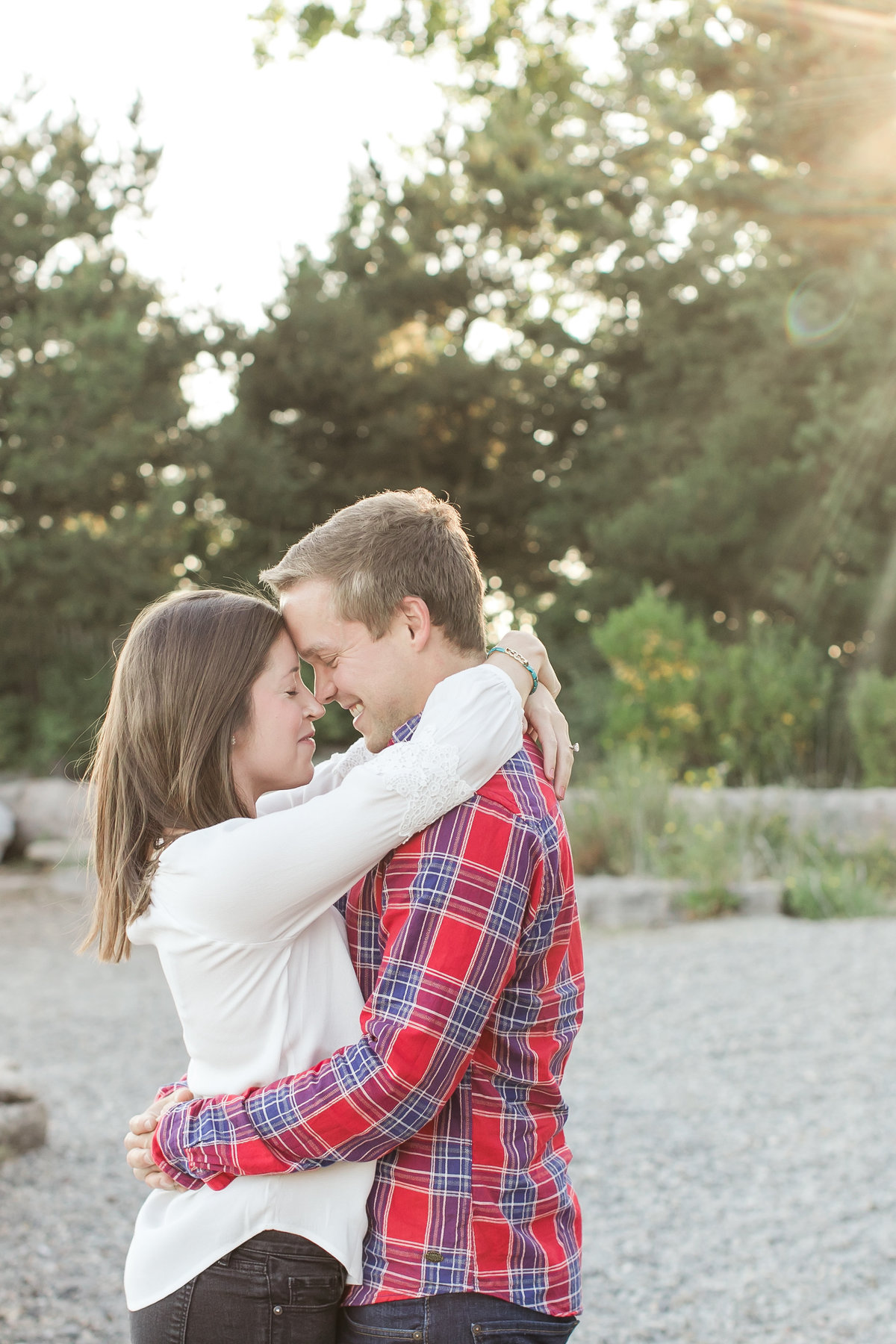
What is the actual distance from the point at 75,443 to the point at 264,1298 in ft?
38.3

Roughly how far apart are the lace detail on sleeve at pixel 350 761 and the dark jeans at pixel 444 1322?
2.42 ft

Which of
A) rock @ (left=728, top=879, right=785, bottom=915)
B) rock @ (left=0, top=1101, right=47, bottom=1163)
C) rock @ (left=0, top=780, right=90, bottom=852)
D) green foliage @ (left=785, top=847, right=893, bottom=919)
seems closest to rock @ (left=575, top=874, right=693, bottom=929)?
rock @ (left=728, top=879, right=785, bottom=915)

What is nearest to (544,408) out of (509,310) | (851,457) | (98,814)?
(509,310)

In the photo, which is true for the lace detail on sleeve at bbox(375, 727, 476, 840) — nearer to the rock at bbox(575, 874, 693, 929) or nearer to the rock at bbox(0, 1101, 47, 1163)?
the rock at bbox(0, 1101, 47, 1163)

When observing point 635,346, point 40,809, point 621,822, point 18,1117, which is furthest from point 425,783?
point 635,346

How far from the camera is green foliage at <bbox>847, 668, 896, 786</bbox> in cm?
952

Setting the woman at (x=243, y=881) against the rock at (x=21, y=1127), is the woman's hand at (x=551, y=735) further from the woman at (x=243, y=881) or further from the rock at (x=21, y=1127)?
the rock at (x=21, y=1127)

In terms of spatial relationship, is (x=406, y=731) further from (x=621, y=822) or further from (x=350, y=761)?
(x=621, y=822)

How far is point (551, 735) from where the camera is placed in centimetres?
168

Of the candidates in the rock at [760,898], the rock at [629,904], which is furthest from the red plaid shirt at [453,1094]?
the rock at [760,898]

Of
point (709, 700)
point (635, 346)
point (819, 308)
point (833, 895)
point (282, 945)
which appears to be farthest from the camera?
point (635, 346)

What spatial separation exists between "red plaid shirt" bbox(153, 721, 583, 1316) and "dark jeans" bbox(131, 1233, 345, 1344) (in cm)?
4

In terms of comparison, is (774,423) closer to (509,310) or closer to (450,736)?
(509,310)

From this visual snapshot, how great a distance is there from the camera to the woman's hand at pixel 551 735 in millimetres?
1627
